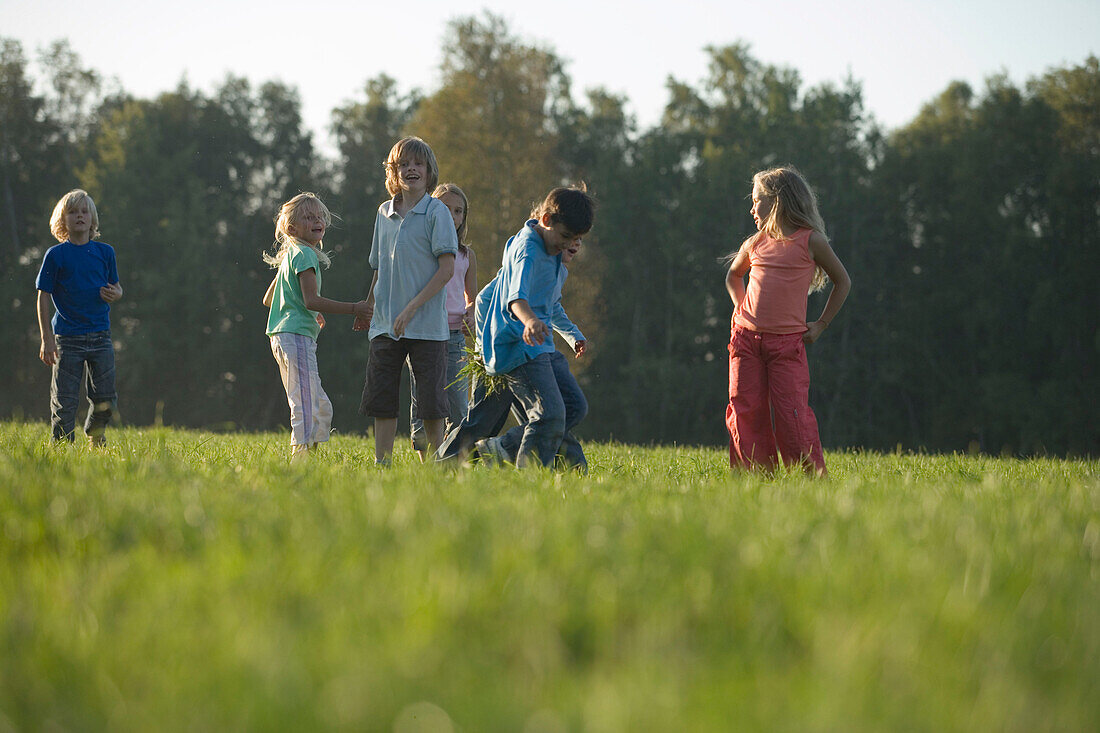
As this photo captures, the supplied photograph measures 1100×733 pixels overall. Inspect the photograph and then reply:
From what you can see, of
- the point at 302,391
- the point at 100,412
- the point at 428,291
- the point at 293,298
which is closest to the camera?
the point at 428,291

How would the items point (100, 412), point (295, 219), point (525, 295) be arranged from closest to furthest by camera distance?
point (525, 295) → point (295, 219) → point (100, 412)

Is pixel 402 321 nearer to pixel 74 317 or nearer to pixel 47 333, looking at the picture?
pixel 74 317

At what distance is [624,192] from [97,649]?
34.9 m

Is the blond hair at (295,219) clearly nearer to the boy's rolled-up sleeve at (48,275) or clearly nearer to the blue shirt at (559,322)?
the blue shirt at (559,322)

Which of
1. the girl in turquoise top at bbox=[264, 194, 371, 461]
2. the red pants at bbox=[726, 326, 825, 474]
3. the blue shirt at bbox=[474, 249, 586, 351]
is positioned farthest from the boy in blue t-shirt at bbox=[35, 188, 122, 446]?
the red pants at bbox=[726, 326, 825, 474]

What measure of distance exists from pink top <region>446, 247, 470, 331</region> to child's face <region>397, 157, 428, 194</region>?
183cm

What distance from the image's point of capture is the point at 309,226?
705cm

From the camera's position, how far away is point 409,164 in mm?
6336

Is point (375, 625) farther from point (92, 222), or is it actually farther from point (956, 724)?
point (92, 222)

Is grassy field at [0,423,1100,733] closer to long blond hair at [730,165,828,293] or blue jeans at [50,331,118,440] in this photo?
long blond hair at [730,165,828,293]

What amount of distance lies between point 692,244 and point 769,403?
29697mm

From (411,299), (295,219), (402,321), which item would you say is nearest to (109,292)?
(295,219)

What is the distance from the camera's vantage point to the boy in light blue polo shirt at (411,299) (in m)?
6.29

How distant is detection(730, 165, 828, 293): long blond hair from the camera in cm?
646
